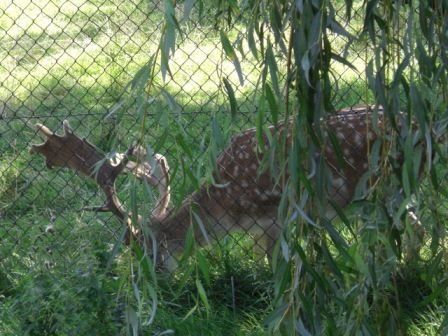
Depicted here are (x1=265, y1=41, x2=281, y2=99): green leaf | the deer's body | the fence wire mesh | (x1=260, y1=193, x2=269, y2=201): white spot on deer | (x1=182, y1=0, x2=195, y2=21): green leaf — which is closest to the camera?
(x1=182, y1=0, x2=195, y2=21): green leaf

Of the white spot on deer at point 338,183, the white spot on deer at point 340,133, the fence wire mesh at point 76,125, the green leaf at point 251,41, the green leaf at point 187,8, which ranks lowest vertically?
the fence wire mesh at point 76,125

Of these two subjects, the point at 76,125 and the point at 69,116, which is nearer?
the point at 69,116

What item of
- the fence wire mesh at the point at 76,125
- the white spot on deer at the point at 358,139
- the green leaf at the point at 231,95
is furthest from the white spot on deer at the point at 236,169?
the green leaf at the point at 231,95

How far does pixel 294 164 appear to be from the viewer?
2049 millimetres

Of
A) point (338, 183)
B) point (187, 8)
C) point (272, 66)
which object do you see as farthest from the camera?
point (338, 183)

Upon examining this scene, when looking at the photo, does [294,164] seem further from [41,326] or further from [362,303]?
[41,326]

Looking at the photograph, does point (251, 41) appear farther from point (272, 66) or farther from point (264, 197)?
point (264, 197)

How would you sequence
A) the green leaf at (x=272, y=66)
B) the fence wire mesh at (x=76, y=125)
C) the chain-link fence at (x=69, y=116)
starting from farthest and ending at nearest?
the chain-link fence at (x=69, y=116) < the fence wire mesh at (x=76, y=125) < the green leaf at (x=272, y=66)

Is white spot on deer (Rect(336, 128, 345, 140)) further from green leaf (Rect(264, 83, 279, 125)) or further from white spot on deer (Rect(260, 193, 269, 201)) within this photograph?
green leaf (Rect(264, 83, 279, 125))

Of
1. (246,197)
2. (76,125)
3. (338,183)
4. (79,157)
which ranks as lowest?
(76,125)

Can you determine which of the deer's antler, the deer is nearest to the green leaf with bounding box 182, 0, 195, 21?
the deer

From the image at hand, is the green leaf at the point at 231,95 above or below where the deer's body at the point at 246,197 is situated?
above

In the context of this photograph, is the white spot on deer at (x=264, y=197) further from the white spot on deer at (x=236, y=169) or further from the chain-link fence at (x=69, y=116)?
the chain-link fence at (x=69, y=116)

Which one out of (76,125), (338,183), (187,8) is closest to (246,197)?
(338,183)
